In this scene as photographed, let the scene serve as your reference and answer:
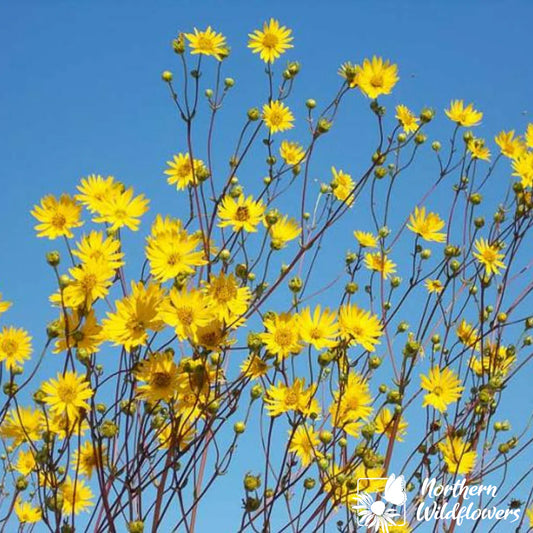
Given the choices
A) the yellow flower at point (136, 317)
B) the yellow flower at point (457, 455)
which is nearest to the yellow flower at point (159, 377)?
the yellow flower at point (136, 317)

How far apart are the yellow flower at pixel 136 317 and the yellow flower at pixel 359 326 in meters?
0.56

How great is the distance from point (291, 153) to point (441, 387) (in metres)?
0.92

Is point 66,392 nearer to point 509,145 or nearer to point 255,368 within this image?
point 255,368

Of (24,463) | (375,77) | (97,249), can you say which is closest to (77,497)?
(24,463)

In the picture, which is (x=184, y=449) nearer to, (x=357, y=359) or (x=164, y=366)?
(x=164, y=366)

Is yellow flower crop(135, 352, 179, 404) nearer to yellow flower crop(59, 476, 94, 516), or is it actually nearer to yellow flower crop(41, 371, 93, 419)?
yellow flower crop(41, 371, 93, 419)

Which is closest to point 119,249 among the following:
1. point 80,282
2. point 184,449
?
point 80,282

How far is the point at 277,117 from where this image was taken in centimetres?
267

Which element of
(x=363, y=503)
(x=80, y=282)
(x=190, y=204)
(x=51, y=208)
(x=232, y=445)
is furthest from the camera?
(x=190, y=204)

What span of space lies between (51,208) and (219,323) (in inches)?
18.9

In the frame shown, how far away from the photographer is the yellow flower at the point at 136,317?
180 cm

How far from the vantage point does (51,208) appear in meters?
1.96

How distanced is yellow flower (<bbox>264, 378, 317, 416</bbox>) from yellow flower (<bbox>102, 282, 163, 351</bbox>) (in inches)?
17.2

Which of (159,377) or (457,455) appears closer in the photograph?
(159,377)
